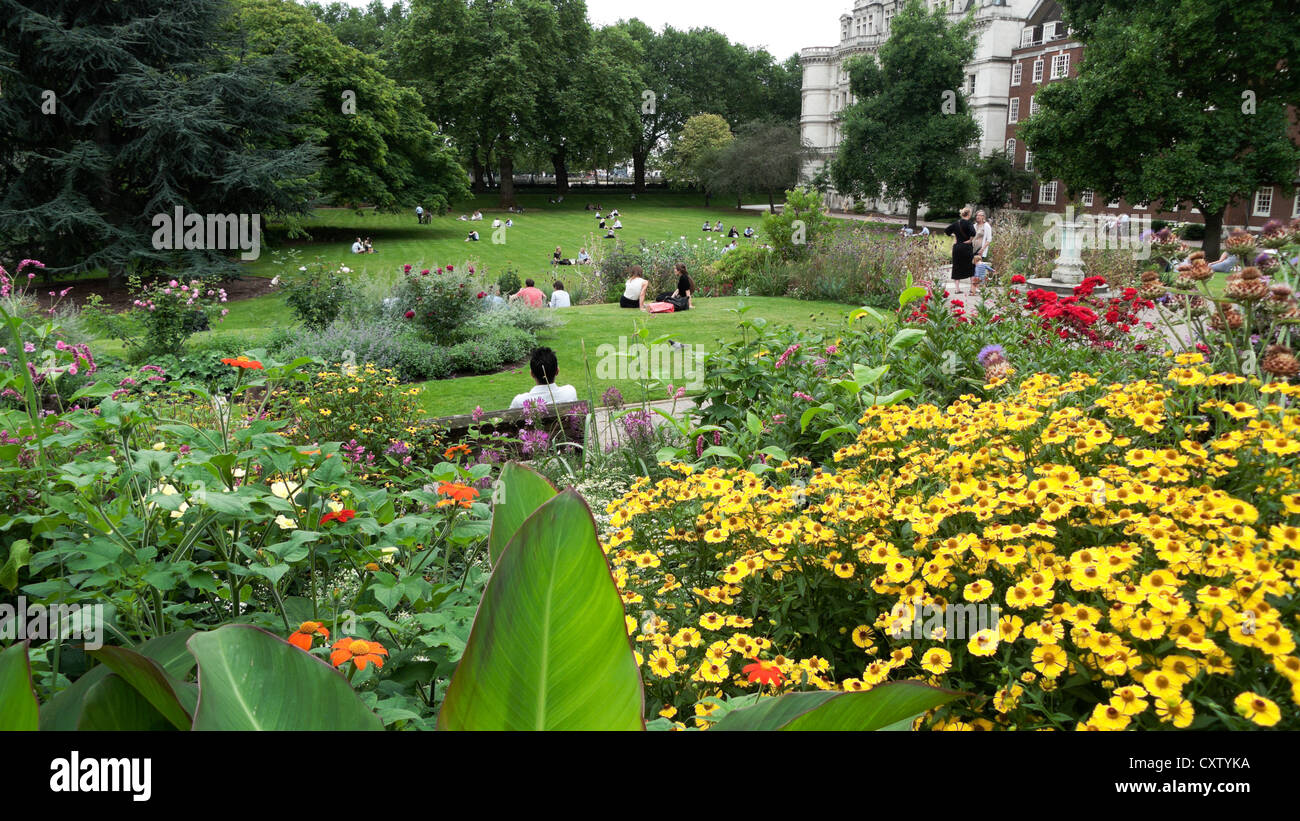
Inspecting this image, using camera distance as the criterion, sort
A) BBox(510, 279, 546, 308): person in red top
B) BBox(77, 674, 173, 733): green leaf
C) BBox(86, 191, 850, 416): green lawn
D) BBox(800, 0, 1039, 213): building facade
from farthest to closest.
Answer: BBox(800, 0, 1039, 213): building facade → BBox(510, 279, 546, 308): person in red top → BBox(86, 191, 850, 416): green lawn → BBox(77, 674, 173, 733): green leaf

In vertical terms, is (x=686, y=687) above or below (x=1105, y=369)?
below

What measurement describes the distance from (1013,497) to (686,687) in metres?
0.91

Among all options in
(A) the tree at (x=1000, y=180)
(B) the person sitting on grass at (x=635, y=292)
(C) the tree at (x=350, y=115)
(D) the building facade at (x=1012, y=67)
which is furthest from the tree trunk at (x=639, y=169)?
(B) the person sitting on grass at (x=635, y=292)

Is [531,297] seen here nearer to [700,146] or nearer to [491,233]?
[491,233]

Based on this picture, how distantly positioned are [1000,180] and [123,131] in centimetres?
4401

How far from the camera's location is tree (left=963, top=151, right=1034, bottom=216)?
157 ft

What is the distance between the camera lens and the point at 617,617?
77cm

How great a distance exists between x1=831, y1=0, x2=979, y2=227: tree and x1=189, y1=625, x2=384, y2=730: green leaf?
4335cm

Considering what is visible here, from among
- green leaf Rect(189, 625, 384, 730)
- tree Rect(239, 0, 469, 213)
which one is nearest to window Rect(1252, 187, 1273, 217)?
tree Rect(239, 0, 469, 213)

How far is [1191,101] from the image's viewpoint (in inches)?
1013

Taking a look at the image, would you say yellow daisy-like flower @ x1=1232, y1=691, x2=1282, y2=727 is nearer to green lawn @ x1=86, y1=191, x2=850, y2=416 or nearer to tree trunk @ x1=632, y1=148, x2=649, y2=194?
green lawn @ x1=86, y1=191, x2=850, y2=416

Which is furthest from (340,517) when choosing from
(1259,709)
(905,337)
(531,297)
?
(531,297)
